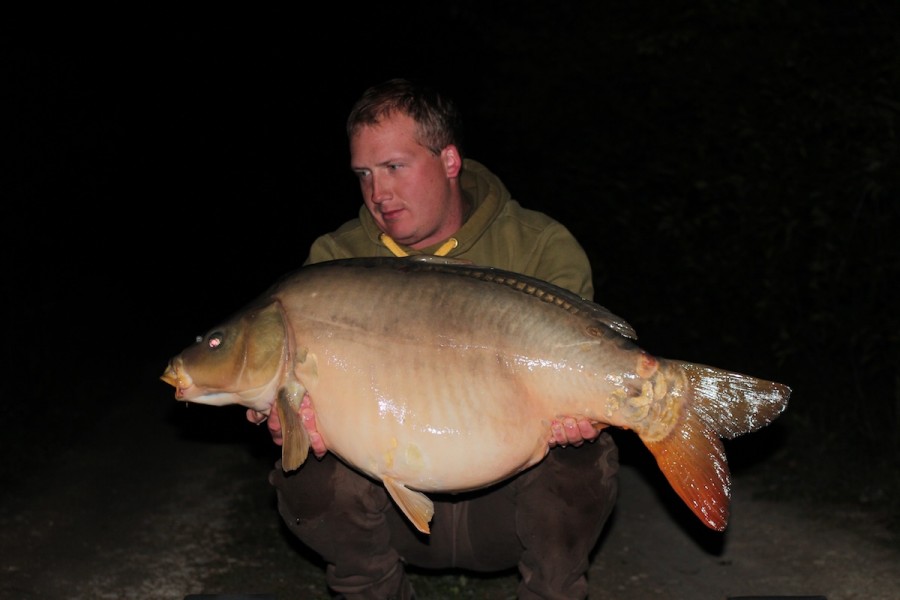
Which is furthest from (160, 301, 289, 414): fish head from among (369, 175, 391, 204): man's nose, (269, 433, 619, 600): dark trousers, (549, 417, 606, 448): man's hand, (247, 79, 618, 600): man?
(549, 417, 606, 448): man's hand

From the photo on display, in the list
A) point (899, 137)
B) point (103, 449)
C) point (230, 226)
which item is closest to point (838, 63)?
point (899, 137)

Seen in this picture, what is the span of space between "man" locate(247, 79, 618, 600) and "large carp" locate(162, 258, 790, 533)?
0.41 ft

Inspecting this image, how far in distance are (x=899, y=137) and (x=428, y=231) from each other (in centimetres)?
242

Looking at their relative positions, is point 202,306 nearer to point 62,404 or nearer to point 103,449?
point 62,404

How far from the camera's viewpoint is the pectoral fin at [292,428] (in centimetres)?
238

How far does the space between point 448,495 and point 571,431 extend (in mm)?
580

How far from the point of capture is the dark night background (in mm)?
4566

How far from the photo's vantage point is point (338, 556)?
108 inches

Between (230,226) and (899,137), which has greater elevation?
(899,137)

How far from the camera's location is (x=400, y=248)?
3008 mm

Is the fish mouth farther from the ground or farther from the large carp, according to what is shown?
the ground

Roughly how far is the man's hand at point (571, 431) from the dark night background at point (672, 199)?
2348 mm

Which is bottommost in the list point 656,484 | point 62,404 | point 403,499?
point 62,404

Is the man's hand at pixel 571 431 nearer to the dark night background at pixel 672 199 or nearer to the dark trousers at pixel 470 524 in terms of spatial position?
the dark trousers at pixel 470 524
